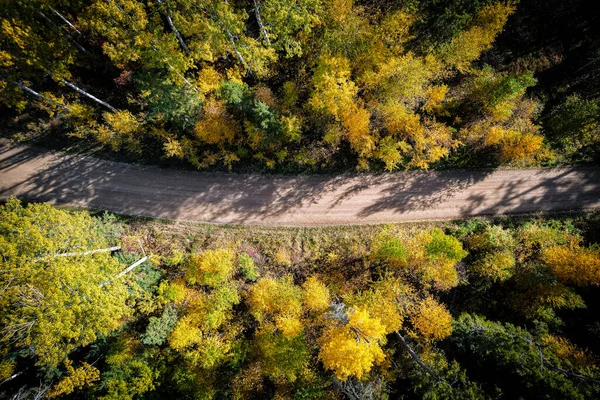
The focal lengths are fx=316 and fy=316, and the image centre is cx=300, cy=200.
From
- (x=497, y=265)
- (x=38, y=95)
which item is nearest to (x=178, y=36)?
(x=38, y=95)

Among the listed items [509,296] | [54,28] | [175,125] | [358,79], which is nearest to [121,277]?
[175,125]


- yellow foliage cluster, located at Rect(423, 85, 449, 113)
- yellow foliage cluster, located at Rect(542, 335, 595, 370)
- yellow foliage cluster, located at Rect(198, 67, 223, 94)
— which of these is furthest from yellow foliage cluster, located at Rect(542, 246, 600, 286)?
yellow foliage cluster, located at Rect(198, 67, 223, 94)

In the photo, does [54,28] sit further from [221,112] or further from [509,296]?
[509,296]

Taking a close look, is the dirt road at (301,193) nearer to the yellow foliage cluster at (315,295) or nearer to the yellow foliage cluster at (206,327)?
the yellow foliage cluster at (315,295)

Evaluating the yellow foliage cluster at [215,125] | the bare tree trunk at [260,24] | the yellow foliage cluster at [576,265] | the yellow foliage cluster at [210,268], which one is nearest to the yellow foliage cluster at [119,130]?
the yellow foliage cluster at [215,125]

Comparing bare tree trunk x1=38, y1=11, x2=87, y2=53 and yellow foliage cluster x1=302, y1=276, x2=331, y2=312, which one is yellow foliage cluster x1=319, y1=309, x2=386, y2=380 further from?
bare tree trunk x1=38, y1=11, x2=87, y2=53

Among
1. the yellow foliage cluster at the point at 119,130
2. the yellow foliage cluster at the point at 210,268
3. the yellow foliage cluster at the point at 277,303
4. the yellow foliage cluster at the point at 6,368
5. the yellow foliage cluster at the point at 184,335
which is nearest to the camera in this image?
the yellow foliage cluster at the point at 184,335

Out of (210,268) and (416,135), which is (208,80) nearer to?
(210,268)
